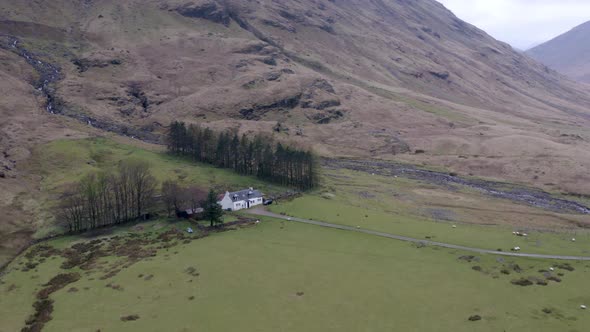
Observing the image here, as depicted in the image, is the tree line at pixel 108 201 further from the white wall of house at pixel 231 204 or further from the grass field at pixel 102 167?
the white wall of house at pixel 231 204

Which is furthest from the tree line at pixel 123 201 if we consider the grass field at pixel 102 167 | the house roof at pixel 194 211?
the grass field at pixel 102 167

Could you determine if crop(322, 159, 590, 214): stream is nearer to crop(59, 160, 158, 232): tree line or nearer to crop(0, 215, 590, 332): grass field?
crop(0, 215, 590, 332): grass field

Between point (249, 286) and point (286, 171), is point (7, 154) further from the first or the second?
point (249, 286)

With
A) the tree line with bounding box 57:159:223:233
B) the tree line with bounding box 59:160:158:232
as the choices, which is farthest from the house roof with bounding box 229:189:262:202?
the tree line with bounding box 59:160:158:232

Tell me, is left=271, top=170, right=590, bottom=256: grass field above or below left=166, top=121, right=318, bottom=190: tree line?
below

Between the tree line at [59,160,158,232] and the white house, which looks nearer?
the tree line at [59,160,158,232]

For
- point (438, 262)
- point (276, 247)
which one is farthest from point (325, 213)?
point (438, 262)

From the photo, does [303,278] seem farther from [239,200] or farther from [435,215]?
[435,215]
